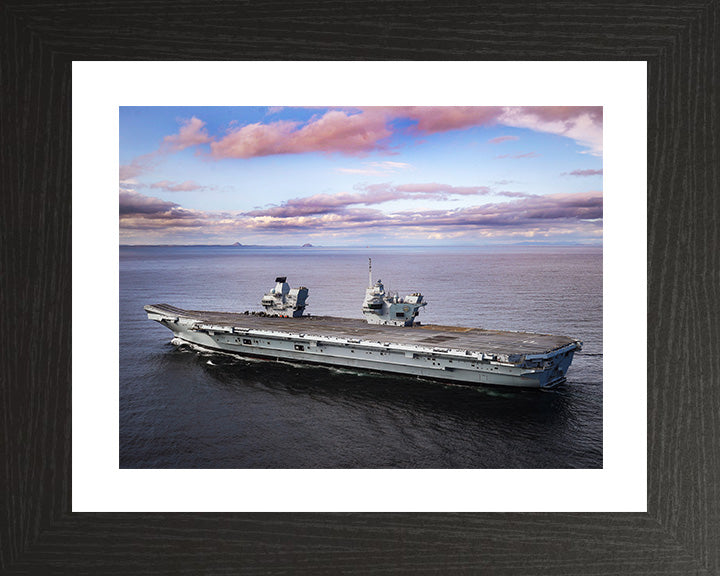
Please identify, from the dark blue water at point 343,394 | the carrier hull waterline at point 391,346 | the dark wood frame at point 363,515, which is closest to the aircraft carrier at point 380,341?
the carrier hull waterline at point 391,346

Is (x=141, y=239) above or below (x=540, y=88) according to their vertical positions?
below

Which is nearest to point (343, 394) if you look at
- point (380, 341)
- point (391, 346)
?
point (391, 346)

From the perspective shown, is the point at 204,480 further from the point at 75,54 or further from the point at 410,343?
the point at 410,343

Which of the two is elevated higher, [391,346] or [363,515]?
[391,346]

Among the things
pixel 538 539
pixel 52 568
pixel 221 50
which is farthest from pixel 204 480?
pixel 221 50

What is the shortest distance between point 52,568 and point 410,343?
23.1 feet

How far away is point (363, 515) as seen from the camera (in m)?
3.69

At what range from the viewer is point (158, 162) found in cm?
758

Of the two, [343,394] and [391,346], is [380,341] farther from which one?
[343,394]

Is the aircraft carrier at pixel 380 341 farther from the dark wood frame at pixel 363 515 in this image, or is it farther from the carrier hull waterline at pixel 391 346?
the dark wood frame at pixel 363 515

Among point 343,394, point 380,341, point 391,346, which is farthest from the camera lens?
point 380,341

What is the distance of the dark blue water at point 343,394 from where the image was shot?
6793 mm

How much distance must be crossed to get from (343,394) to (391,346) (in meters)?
1.31

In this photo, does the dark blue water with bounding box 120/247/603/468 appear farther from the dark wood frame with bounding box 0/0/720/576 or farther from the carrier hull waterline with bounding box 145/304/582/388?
the dark wood frame with bounding box 0/0/720/576
